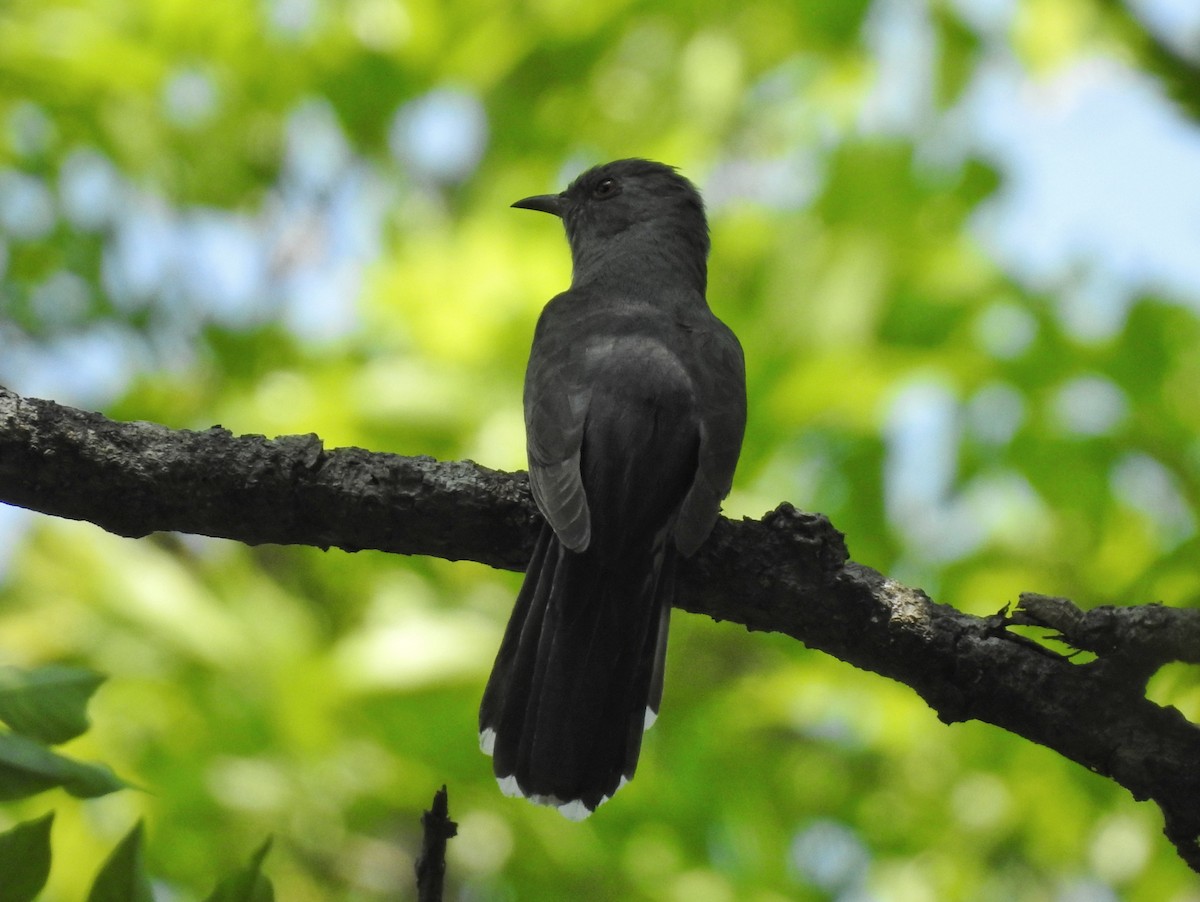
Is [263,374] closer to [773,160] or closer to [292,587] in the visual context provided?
[292,587]

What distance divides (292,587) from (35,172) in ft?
9.08

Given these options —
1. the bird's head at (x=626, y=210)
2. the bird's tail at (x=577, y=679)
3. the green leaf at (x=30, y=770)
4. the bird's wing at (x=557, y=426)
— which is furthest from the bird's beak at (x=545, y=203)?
the green leaf at (x=30, y=770)

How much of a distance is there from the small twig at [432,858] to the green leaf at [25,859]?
64 centimetres

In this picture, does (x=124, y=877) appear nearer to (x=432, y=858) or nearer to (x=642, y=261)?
(x=432, y=858)

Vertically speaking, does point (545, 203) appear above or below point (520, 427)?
above

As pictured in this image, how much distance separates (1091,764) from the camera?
2.99 m

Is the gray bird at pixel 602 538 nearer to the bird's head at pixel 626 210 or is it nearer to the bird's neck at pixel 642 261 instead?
the bird's neck at pixel 642 261

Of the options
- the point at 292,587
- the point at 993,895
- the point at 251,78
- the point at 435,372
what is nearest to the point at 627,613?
the point at 435,372

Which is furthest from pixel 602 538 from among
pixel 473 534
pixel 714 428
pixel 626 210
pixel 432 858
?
pixel 626 210

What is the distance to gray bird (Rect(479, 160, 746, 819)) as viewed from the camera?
13.1 feet

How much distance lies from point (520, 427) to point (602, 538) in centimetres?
121

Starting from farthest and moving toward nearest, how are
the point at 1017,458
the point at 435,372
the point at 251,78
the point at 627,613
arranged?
the point at 251,78, the point at 435,372, the point at 1017,458, the point at 627,613

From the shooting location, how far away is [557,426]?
172 inches

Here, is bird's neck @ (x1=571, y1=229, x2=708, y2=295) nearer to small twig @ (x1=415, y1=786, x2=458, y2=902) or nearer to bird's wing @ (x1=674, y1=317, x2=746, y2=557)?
bird's wing @ (x1=674, y1=317, x2=746, y2=557)
